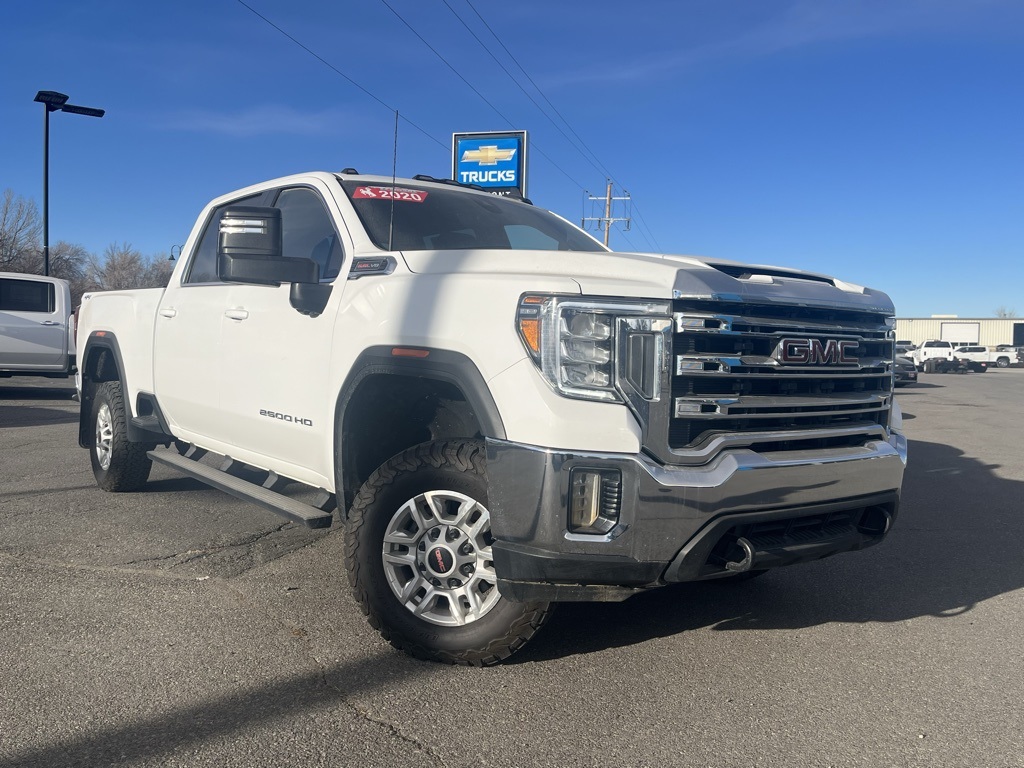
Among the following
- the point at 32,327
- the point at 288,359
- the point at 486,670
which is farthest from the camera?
the point at 32,327

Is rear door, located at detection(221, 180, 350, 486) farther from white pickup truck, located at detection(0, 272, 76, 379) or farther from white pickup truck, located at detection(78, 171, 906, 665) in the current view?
white pickup truck, located at detection(0, 272, 76, 379)

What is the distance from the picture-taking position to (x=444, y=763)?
2.70 m

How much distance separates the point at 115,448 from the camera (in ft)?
20.6

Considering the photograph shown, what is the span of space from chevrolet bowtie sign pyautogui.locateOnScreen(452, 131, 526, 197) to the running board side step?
49.5ft

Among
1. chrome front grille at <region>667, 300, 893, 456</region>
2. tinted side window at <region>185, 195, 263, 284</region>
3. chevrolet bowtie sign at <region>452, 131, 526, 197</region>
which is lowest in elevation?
chrome front grille at <region>667, 300, 893, 456</region>

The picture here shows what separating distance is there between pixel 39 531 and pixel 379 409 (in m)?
2.85

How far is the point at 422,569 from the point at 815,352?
1770 mm

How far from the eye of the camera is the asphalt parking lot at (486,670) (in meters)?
2.80

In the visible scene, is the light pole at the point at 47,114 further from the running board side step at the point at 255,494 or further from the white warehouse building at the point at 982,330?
the white warehouse building at the point at 982,330

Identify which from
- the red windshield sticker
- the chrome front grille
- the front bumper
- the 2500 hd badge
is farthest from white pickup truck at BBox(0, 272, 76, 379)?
the chrome front grille

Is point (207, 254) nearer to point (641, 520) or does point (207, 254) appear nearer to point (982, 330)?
point (641, 520)

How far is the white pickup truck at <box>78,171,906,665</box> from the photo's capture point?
3020 millimetres

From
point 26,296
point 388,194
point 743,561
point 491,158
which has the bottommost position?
point 743,561

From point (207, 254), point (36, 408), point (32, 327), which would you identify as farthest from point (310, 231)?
point (32, 327)
